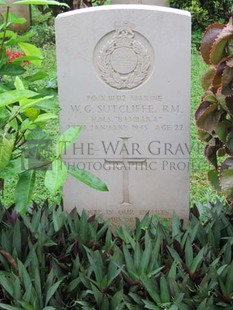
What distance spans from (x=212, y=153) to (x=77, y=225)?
743 mm

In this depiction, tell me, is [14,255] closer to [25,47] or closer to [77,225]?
[77,225]

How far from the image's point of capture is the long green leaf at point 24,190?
8.05ft

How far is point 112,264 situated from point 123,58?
3.41ft

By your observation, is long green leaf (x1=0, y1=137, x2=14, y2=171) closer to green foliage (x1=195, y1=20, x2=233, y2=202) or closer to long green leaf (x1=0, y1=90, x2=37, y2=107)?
long green leaf (x1=0, y1=90, x2=37, y2=107)

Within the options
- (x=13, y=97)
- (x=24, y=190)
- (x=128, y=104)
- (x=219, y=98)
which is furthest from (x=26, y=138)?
(x=219, y=98)

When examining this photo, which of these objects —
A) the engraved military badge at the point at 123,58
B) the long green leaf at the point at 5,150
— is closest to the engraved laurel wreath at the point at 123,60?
the engraved military badge at the point at 123,58

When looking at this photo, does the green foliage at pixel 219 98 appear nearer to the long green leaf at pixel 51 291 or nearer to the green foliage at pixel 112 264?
the green foliage at pixel 112 264

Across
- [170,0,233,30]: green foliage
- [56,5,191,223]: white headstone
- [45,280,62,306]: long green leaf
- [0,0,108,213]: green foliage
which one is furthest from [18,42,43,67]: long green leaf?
[170,0,233,30]: green foliage

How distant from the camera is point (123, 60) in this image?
9.75 feet

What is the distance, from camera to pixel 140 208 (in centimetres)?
322

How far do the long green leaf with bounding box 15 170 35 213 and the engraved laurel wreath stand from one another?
2.47ft

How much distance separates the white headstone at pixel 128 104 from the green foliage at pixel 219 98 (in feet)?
0.48

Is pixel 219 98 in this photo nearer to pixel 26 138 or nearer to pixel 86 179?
pixel 86 179

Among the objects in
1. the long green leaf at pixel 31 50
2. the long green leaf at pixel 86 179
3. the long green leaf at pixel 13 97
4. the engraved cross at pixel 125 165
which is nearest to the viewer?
the long green leaf at pixel 13 97
